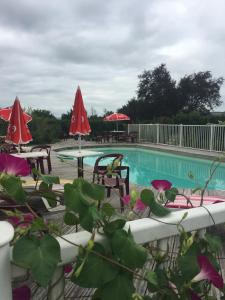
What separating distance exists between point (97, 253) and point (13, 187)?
0.84 feet

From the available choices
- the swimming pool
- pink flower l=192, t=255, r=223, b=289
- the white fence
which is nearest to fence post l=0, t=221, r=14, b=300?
pink flower l=192, t=255, r=223, b=289

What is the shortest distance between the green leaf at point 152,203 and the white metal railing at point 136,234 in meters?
0.03

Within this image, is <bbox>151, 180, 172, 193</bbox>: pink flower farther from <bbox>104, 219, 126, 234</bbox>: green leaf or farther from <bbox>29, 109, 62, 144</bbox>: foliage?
<bbox>29, 109, 62, 144</bbox>: foliage

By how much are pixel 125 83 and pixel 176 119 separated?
1348 centimetres

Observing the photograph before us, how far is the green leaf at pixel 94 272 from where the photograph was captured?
712mm

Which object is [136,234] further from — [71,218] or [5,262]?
[5,262]

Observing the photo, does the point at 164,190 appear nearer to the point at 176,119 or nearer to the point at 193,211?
the point at 193,211

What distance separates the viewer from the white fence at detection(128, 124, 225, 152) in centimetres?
1191

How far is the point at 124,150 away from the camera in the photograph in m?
16.3

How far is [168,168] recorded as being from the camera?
1109 centimetres

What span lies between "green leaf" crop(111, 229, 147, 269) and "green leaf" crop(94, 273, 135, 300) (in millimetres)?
38

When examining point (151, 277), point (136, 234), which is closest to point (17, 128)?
point (136, 234)

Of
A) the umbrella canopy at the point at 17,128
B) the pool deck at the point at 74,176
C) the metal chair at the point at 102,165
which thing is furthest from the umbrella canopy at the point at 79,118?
the umbrella canopy at the point at 17,128

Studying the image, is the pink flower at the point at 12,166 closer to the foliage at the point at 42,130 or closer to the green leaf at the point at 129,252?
the green leaf at the point at 129,252
